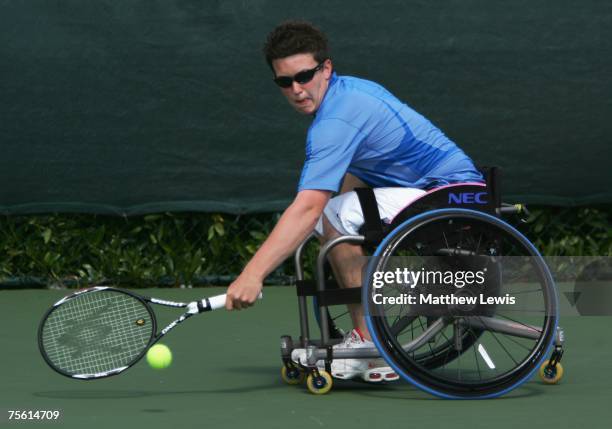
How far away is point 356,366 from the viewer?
4.10 metres

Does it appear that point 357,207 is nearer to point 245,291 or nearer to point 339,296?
point 339,296

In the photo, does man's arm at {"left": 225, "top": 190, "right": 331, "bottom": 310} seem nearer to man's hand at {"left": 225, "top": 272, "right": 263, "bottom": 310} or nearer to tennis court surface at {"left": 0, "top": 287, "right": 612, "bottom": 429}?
man's hand at {"left": 225, "top": 272, "right": 263, "bottom": 310}

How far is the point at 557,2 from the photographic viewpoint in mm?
6297

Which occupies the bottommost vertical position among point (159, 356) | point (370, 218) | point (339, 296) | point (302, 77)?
point (159, 356)

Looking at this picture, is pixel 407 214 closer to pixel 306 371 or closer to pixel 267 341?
pixel 306 371

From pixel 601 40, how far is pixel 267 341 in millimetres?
2285

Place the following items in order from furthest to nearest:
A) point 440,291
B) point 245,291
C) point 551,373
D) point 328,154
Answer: point 551,373
point 440,291
point 328,154
point 245,291

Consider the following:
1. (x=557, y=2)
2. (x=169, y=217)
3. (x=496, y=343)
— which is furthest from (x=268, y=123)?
(x=496, y=343)

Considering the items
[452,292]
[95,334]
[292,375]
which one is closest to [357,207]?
[452,292]

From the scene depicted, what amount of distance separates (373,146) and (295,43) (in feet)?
1.26

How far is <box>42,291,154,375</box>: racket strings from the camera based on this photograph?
4078 millimetres

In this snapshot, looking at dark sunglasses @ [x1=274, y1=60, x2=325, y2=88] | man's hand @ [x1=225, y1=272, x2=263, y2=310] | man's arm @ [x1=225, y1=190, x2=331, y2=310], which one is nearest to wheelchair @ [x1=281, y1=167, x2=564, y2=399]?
man's arm @ [x1=225, y1=190, x2=331, y2=310]

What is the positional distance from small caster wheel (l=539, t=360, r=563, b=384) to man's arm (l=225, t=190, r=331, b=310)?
85cm
